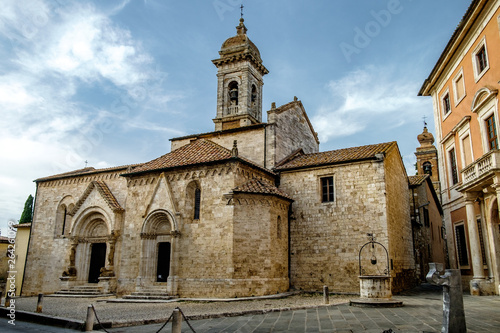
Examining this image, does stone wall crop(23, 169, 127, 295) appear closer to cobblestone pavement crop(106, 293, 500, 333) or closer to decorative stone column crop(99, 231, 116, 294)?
decorative stone column crop(99, 231, 116, 294)

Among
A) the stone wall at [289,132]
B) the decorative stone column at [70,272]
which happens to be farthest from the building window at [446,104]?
the decorative stone column at [70,272]

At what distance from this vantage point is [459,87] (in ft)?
63.8

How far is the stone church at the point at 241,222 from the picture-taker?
1795 cm

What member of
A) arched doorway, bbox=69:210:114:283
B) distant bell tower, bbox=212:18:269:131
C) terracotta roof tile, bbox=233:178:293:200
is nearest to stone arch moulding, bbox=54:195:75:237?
arched doorway, bbox=69:210:114:283

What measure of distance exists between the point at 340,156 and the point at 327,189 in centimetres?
197

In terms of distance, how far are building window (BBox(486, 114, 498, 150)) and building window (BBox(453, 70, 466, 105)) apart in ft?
8.85

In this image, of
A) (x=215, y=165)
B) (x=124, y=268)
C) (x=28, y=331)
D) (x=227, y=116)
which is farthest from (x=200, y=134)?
(x=28, y=331)

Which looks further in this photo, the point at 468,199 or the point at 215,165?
the point at 215,165

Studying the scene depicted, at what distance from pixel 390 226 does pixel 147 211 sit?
40.8 ft

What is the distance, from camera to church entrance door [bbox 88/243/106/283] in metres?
23.1

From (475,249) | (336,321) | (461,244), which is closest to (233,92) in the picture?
(461,244)

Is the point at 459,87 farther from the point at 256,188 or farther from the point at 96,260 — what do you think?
the point at 96,260

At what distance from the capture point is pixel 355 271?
18.6 meters

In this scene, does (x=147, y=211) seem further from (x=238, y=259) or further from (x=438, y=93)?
(x=438, y=93)
